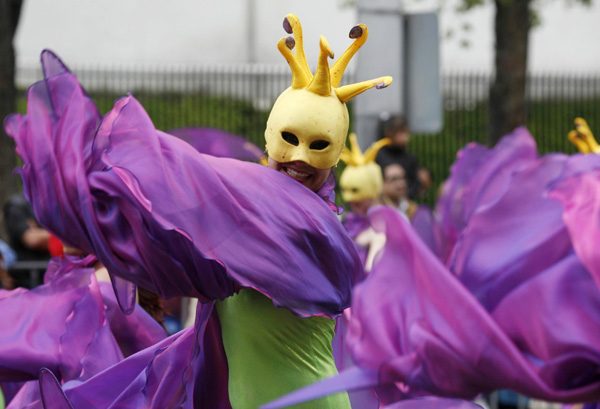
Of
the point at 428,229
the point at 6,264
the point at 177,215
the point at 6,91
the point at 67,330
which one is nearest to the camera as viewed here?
the point at 177,215

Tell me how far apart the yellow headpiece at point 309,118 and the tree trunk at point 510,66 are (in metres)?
10.8

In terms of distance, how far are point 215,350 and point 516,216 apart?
141cm

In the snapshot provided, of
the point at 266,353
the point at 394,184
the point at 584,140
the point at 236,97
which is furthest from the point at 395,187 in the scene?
the point at 236,97

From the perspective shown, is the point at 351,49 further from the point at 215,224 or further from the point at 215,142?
the point at 215,224

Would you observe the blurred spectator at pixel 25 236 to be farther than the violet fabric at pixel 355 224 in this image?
Yes

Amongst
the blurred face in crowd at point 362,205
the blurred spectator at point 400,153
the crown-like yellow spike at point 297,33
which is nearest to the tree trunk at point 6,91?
the blurred spectator at point 400,153

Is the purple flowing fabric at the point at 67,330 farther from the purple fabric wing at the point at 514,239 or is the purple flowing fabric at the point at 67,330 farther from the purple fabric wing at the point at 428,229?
the purple fabric wing at the point at 514,239

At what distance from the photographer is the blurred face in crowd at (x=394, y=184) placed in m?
7.41

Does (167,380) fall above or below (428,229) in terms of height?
below

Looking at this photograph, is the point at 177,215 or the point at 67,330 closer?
the point at 177,215

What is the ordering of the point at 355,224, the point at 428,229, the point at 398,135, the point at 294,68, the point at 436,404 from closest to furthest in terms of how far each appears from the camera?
1. the point at 436,404
2. the point at 294,68
3. the point at 428,229
4. the point at 398,135
5. the point at 355,224

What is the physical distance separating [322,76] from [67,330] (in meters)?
1.37

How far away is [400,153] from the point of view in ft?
25.9

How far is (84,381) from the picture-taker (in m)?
3.88
